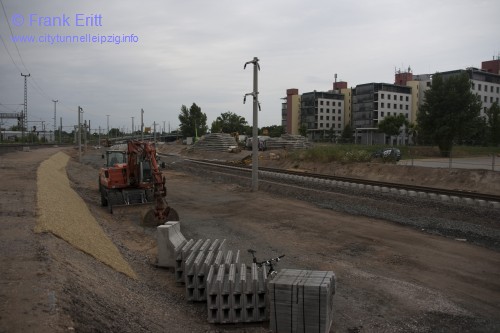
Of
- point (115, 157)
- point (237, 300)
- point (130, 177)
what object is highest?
point (115, 157)

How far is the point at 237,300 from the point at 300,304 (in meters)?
1.28

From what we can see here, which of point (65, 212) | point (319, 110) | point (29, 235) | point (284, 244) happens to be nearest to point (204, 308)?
point (29, 235)

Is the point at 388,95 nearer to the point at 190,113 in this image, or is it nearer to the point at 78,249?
the point at 190,113

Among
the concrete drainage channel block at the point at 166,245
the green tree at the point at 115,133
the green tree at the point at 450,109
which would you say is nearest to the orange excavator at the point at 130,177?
the concrete drainage channel block at the point at 166,245

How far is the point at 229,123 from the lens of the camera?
118 meters

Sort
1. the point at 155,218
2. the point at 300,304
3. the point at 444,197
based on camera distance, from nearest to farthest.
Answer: the point at 300,304
the point at 155,218
the point at 444,197

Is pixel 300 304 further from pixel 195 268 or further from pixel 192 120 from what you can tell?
pixel 192 120

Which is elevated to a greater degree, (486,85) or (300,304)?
(486,85)

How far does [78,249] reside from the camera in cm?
923

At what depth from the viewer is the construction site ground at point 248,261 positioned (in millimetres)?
6078

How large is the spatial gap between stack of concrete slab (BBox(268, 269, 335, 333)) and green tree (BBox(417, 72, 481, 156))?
4253 centimetres

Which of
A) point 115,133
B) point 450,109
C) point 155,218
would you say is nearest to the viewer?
point 155,218

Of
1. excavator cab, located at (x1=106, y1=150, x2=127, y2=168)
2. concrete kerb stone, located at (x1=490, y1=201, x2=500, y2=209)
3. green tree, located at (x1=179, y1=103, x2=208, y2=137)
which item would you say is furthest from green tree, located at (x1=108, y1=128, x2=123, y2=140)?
concrete kerb stone, located at (x1=490, y1=201, x2=500, y2=209)

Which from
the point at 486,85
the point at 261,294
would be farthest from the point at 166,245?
the point at 486,85
